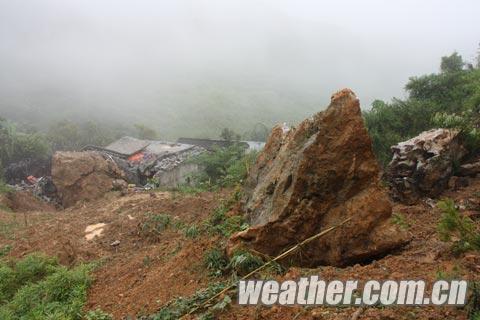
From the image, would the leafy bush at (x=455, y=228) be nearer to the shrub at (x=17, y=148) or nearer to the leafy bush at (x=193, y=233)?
the leafy bush at (x=193, y=233)

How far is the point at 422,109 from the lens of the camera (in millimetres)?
13414

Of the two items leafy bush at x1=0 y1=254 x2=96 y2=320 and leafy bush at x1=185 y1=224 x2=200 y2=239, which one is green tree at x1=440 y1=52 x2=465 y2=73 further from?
leafy bush at x1=0 y1=254 x2=96 y2=320

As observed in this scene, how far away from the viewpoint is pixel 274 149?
21.8 feet

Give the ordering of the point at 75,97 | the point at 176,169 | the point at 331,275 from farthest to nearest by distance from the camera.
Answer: the point at 75,97
the point at 176,169
the point at 331,275

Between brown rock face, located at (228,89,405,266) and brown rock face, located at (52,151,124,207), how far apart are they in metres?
13.8

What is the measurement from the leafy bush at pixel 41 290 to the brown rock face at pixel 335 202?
2.56 metres

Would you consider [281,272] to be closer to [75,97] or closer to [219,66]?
[75,97]

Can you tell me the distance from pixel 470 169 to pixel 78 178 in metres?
14.1

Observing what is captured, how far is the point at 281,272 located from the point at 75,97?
222 feet

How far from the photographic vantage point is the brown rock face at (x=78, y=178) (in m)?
17.7

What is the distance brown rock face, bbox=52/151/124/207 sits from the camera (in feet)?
58.2

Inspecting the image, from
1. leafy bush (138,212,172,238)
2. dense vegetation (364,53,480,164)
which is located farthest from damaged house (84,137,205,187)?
leafy bush (138,212,172,238)

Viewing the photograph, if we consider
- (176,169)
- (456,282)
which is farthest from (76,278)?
(176,169)

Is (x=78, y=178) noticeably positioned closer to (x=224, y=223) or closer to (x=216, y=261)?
(x=224, y=223)
